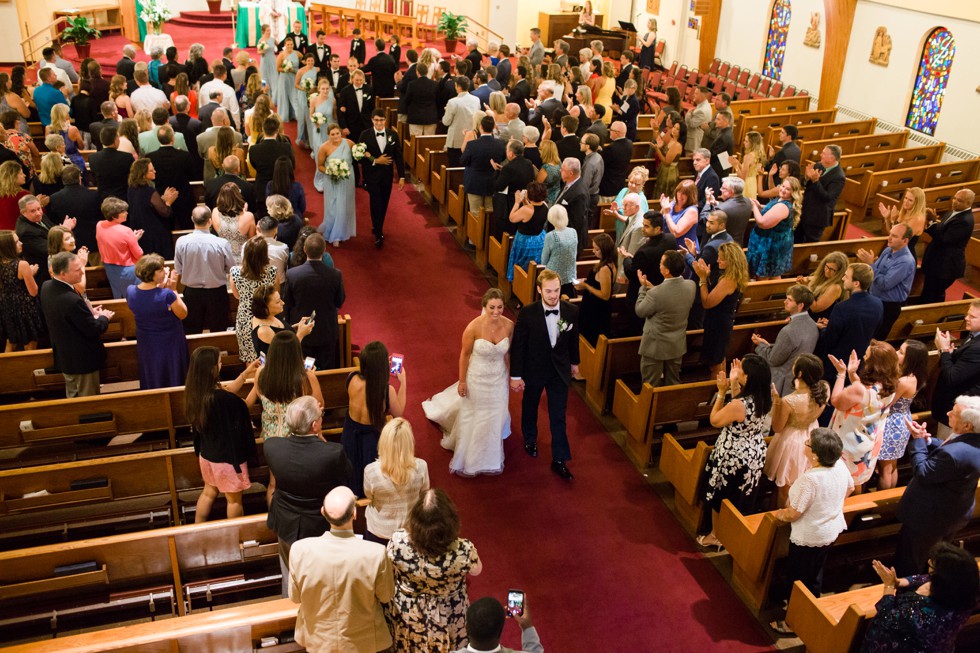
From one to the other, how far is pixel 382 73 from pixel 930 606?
1124 centimetres

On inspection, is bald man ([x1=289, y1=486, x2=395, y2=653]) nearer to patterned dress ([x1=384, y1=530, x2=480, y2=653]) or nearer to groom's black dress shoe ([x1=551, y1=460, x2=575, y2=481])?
patterned dress ([x1=384, y1=530, x2=480, y2=653])

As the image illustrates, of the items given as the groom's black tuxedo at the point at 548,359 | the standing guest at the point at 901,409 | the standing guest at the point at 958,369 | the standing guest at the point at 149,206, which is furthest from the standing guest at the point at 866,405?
the standing guest at the point at 149,206

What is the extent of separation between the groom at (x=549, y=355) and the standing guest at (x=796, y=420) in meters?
1.41

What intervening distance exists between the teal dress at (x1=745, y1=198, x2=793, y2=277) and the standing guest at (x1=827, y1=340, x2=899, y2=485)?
300 centimetres

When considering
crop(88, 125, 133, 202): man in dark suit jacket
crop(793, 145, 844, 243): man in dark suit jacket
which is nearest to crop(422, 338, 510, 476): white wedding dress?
crop(88, 125, 133, 202): man in dark suit jacket

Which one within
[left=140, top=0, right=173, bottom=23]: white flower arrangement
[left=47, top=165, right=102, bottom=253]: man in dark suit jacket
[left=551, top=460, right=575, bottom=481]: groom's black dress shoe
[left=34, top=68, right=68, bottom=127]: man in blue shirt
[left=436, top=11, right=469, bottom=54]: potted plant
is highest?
[left=140, top=0, right=173, bottom=23]: white flower arrangement

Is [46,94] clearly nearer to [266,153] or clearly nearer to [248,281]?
[266,153]

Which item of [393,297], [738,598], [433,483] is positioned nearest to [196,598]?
[433,483]

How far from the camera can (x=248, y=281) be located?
5898 millimetres

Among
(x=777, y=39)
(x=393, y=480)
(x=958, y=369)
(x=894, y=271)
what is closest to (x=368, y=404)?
(x=393, y=480)

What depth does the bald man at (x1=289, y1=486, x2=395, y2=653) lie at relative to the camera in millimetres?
3500

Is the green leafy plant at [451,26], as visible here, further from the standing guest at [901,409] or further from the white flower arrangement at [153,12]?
the standing guest at [901,409]

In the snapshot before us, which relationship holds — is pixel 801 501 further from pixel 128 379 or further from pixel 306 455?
pixel 128 379

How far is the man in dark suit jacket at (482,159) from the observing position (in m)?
8.72
